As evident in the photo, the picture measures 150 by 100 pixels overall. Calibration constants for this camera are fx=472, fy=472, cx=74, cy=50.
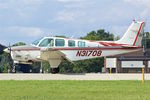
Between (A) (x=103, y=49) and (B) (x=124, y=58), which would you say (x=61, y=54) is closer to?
(A) (x=103, y=49)

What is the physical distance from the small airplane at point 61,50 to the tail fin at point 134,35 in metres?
0.32

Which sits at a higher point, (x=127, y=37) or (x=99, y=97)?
(x=127, y=37)

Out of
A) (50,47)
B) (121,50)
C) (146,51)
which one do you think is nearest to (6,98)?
(50,47)

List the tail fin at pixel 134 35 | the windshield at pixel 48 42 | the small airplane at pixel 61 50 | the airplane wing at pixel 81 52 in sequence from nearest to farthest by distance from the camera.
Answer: the windshield at pixel 48 42
the small airplane at pixel 61 50
the airplane wing at pixel 81 52
the tail fin at pixel 134 35

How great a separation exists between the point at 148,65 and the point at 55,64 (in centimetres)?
5532

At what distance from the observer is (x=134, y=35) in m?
36.7

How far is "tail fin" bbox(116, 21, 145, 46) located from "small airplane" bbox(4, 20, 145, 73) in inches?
12.7

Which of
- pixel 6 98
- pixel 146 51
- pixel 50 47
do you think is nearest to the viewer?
pixel 6 98

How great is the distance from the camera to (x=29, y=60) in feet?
118

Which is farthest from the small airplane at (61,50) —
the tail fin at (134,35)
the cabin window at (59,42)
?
the tail fin at (134,35)

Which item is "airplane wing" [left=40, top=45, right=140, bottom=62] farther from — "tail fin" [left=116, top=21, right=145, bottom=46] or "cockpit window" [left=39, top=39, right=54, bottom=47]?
"tail fin" [left=116, top=21, right=145, bottom=46]

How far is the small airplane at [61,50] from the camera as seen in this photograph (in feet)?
113

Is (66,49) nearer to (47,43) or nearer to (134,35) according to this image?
(47,43)

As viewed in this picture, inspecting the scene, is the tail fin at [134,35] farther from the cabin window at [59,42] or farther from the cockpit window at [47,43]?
the cockpit window at [47,43]
